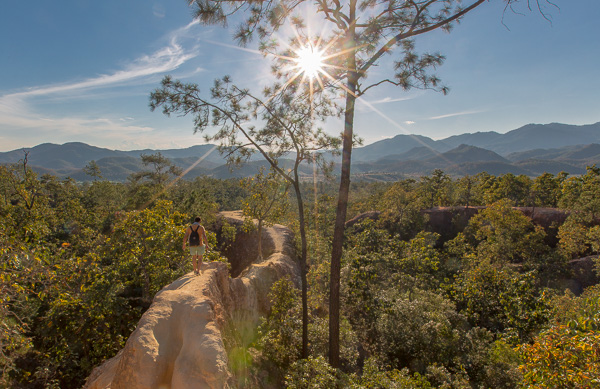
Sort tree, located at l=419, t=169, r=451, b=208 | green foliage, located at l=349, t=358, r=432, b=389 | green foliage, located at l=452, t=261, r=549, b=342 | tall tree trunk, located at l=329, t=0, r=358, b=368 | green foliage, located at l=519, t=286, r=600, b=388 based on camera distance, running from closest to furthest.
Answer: green foliage, located at l=519, t=286, r=600, b=388 → green foliage, located at l=349, t=358, r=432, b=389 → tall tree trunk, located at l=329, t=0, r=358, b=368 → green foliage, located at l=452, t=261, r=549, b=342 → tree, located at l=419, t=169, r=451, b=208

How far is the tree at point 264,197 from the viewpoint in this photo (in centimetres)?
1761

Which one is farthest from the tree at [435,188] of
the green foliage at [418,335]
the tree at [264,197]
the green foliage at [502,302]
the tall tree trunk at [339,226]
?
the tall tree trunk at [339,226]

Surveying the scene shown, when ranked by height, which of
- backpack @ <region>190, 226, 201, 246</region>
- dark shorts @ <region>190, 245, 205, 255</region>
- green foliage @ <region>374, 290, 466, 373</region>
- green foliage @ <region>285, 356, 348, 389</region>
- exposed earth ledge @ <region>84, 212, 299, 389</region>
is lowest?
green foliage @ <region>374, 290, 466, 373</region>

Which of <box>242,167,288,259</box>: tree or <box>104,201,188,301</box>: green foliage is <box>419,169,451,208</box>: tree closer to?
<box>242,167,288,259</box>: tree

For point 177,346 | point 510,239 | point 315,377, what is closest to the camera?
point 177,346

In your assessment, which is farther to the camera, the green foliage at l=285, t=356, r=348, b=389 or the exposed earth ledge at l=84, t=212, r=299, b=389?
the green foliage at l=285, t=356, r=348, b=389

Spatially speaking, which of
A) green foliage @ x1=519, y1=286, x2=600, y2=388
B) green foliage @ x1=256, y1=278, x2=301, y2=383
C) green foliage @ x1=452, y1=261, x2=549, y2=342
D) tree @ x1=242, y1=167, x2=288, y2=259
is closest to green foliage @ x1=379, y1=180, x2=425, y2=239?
green foliage @ x1=452, y1=261, x2=549, y2=342

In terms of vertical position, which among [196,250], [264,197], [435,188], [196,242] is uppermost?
[264,197]

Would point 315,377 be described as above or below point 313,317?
above

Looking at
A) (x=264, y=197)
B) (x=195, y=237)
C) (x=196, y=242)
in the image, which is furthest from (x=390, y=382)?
(x=264, y=197)

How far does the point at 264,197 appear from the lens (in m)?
18.1

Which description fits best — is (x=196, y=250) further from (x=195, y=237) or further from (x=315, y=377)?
(x=315, y=377)

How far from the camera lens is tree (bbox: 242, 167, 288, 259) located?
17609mm

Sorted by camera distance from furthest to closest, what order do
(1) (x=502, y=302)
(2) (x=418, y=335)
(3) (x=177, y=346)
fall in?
(1) (x=502, y=302) → (2) (x=418, y=335) → (3) (x=177, y=346)
